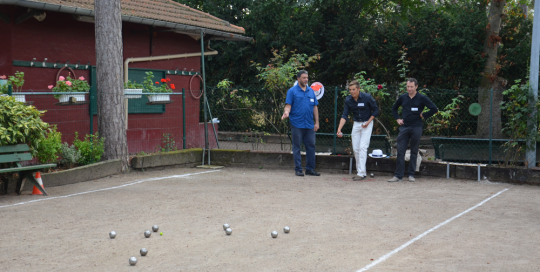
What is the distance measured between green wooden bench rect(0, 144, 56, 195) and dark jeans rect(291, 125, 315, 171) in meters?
4.51

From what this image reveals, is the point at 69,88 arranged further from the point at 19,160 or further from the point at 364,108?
the point at 364,108

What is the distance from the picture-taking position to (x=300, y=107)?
9984mm

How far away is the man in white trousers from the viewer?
9516 millimetres

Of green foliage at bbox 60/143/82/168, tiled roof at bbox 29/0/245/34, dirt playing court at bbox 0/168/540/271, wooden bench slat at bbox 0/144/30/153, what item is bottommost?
dirt playing court at bbox 0/168/540/271

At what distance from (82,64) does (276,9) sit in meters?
11.8

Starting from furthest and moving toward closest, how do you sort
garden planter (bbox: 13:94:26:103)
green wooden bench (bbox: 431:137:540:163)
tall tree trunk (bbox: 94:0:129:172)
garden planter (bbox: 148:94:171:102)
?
garden planter (bbox: 148:94:171:102) < tall tree trunk (bbox: 94:0:129:172) < green wooden bench (bbox: 431:137:540:163) < garden planter (bbox: 13:94:26:103)

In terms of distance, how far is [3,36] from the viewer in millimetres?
10258

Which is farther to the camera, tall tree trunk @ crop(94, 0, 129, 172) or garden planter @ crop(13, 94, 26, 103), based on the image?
tall tree trunk @ crop(94, 0, 129, 172)

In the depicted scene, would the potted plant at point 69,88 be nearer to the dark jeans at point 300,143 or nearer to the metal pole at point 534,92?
the dark jeans at point 300,143

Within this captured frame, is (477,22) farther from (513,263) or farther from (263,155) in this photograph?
(513,263)

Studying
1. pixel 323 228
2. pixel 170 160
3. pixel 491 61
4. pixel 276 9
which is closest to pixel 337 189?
pixel 323 228

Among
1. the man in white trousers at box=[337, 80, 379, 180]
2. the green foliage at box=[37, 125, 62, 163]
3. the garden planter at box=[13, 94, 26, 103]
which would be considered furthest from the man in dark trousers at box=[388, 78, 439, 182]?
the garden planter at box=[13, 94, 26, 103]

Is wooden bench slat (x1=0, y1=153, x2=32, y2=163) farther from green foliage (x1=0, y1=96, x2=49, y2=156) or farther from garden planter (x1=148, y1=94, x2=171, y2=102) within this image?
garden planter (x1=148, y1=94, x2=171, y2=102)

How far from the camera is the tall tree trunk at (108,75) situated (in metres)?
9.79
